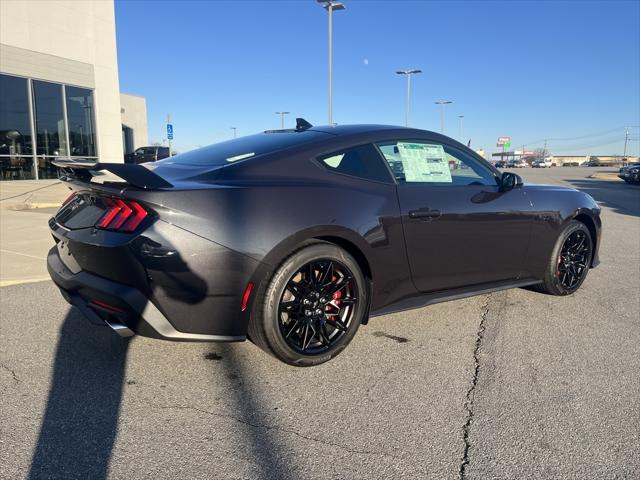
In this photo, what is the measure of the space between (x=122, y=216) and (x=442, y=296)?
7.54 ft

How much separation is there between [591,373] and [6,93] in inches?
746

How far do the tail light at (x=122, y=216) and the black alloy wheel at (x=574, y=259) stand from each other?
3.76 m

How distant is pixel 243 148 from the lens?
3.52 m

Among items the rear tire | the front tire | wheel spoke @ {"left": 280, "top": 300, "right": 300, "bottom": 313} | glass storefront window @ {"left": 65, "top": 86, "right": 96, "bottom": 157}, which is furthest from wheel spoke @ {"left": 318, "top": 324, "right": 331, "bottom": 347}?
glass storefront window @ {"left": 65, "top": 86, "right": 96, "bottom": 157}

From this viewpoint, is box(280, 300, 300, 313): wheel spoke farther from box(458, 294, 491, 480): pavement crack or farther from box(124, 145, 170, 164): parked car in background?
box(124, 145, 170, 164): parked car in background

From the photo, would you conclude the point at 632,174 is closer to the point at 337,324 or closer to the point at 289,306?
the point at 337,324

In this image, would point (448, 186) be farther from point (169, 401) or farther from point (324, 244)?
point (169, 401)

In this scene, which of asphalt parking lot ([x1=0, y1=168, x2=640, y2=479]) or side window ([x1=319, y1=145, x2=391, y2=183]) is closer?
asphalt parking lot ([x1=0, y1=168, x2=640, y2=479])

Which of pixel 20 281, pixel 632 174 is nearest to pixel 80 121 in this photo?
pixel 20 281

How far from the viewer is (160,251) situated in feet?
8.34

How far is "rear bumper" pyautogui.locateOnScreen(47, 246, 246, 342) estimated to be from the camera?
2.62 metres

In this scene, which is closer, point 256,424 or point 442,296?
point 256,424

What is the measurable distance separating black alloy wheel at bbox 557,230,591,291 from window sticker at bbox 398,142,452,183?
1625 millimetres

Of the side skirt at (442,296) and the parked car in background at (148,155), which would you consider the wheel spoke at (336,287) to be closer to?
the side skirt at (442,296)
